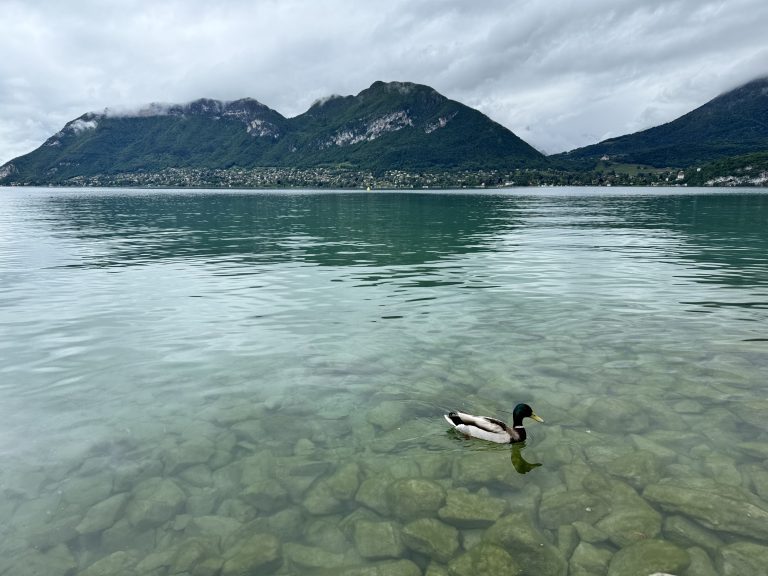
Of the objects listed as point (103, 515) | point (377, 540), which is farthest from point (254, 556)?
point (103, 515)

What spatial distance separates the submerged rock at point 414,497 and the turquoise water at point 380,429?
0.15 feet

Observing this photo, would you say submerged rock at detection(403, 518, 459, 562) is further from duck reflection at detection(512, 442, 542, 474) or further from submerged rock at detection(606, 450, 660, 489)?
submerged rock at detection(606, 450, 660, 489)

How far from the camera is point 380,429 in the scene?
1412 centimetres

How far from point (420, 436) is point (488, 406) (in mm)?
2835

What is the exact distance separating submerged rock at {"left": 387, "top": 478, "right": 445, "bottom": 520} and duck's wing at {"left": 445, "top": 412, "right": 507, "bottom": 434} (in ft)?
7.52

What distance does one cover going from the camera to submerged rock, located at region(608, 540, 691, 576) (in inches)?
348

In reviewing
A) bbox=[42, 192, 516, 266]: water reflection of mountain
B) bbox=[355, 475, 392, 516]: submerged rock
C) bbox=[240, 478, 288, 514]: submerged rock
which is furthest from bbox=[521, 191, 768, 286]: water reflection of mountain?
bbox=[240, 478, 288, 514]: submerged rock

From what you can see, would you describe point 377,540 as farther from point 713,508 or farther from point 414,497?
point 713,508

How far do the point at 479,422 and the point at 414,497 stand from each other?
120 inches

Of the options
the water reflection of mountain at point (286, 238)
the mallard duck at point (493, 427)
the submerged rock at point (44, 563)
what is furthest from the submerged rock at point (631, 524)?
the water reflection of mountain at point (286, 238)

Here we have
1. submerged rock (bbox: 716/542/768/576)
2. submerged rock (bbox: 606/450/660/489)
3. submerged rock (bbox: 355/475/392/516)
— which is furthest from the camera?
submerged rock (bbox: 606/450/660/489)

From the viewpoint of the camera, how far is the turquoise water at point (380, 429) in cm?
966

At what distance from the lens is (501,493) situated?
36.9 feet

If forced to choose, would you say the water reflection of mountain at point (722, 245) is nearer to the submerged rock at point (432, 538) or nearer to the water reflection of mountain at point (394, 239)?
the water reflection of mountain at point (394, 239)
